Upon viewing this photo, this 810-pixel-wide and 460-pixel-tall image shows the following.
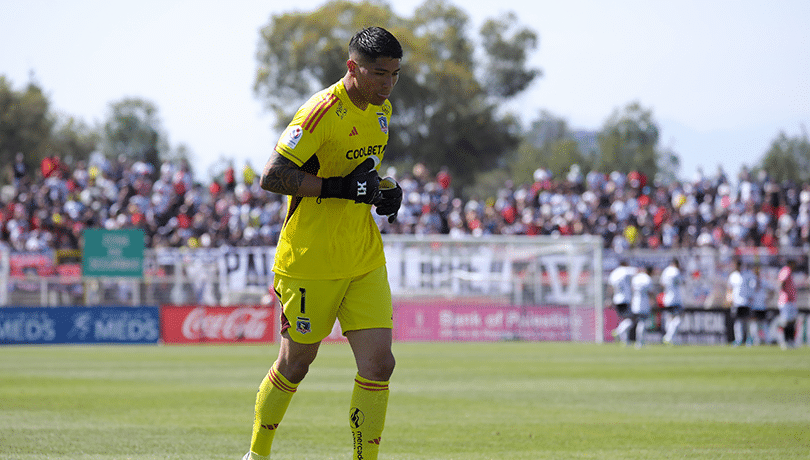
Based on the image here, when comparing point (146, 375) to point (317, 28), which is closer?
point (146, 375)

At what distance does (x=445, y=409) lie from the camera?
34.6ft

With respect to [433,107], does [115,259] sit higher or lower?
lower

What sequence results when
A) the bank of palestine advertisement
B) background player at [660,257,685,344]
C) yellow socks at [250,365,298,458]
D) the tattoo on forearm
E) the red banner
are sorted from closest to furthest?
the tattoo on forearm
yellow socks at [250,365,298,458]
background player at [660,257,685,344]
the bank of palestine advertisement
the red banner

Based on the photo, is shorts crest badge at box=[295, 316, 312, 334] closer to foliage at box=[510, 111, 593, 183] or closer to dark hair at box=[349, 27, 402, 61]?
dark hair at box=[349, 27, 402, 61]

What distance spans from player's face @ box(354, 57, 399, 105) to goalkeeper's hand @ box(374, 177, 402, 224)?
472 millimetres

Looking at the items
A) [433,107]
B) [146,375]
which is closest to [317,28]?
[433,107]

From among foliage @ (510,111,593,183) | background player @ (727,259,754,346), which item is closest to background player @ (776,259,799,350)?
background player @ (727,259,754,346)

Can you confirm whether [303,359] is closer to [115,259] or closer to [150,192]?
[115,259]

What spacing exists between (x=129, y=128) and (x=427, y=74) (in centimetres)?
4923

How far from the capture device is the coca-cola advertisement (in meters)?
27.2

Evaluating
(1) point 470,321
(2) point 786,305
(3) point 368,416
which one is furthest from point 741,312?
(3) point 368,416

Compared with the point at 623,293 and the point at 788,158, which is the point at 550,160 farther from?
the point at 623,293

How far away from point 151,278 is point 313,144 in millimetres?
23144

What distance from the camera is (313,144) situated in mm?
5324
